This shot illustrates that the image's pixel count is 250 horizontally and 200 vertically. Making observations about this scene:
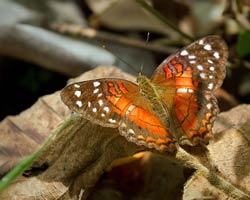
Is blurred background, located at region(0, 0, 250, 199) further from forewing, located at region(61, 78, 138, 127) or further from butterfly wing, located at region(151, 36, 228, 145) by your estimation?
forewing, located at region(61, 78, 138, 127)

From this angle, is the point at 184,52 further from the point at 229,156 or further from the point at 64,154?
the point at 64,154

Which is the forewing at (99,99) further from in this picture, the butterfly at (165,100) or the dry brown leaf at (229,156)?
the dry brown leaf at (229,156)

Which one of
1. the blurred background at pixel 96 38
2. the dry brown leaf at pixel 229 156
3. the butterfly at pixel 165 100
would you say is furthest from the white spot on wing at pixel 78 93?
the blurred background at pixel 96 38

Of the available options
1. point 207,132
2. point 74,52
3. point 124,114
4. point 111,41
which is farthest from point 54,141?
point 111,41

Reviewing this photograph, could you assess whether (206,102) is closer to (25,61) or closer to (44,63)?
(44,63)

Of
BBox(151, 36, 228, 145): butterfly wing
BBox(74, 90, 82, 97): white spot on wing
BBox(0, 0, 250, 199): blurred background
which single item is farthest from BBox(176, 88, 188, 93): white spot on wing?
BBox(0, 0, 250, 199): blurred background

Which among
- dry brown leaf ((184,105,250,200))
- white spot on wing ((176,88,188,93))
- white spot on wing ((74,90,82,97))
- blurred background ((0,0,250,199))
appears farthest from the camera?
blurred background ((0,0,250,199))
